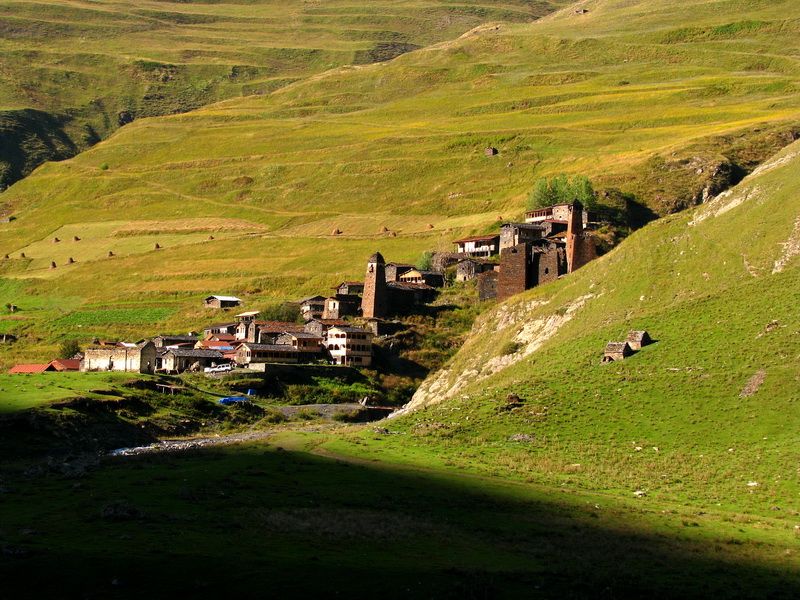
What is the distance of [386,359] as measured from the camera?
10731 centimetres

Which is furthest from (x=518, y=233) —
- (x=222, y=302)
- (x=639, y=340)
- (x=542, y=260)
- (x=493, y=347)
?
(x=639, y=340)

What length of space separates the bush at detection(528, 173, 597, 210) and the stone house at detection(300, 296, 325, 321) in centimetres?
3413

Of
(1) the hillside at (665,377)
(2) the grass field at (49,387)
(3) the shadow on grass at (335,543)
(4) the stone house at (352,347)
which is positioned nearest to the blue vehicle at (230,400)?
(2) the grass field at (49,387)

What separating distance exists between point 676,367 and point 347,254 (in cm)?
9164

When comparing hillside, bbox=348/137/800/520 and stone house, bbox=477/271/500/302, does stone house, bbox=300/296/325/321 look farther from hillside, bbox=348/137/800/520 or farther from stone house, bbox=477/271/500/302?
hillside, bbox=348/137/800/520

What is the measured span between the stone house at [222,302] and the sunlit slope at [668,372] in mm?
48780

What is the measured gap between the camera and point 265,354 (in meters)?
103

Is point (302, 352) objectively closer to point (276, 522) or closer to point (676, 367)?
point (676, 367)

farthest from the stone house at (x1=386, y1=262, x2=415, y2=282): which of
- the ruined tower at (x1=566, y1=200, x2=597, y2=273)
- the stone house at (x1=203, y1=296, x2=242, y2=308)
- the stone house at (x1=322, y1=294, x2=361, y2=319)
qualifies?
the ruined tower at (x1=566, y1=200, x2=597, y2=273)

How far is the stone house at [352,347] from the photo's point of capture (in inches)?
A: 4149

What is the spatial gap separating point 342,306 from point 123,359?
27.6 metres

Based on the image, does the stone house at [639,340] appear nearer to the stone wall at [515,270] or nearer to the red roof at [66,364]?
the stone wall at [515,270]

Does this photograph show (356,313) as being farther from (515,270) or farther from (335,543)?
(335,543)

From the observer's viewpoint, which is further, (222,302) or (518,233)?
(222,302)
